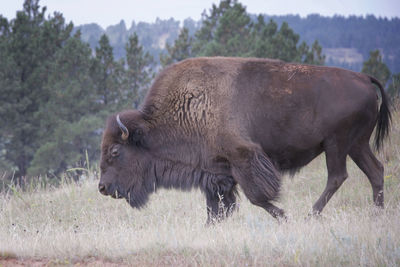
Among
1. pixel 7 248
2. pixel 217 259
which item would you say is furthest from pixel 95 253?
pixel 217 259

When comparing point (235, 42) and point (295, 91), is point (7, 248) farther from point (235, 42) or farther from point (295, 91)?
point (235, 42)

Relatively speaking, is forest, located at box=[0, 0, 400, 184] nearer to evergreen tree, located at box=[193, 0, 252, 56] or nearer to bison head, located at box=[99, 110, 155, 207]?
evergreen tree, located at box=[193, 0, 252, 56]

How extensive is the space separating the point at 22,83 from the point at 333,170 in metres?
21.1

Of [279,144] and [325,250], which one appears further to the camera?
[279,144]

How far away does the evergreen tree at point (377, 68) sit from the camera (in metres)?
22.0

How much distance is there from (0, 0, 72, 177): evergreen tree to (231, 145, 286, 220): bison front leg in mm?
19344

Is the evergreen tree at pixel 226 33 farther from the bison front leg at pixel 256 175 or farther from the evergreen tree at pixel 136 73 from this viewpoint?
the bison front leg at pixel 256 175

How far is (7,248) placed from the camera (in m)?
4.14

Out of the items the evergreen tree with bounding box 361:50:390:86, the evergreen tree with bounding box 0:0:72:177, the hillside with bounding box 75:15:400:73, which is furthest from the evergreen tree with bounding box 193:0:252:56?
the hillside with bounding box 75:15:400:73

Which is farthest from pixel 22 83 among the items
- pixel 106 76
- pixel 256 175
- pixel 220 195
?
pixel 256 175

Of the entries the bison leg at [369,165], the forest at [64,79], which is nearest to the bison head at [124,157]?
the bison leg at [369,165]

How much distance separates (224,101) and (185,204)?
2.59 meters

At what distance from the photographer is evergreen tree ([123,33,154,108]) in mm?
26359

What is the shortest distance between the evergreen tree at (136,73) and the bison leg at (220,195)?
20.8 metres
